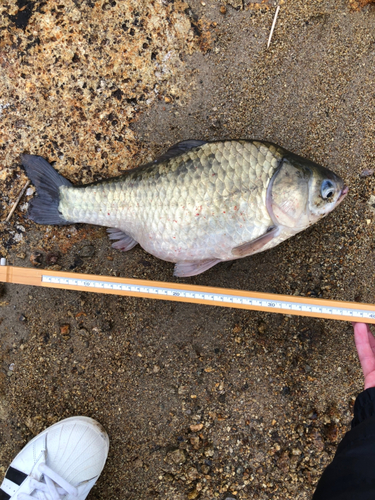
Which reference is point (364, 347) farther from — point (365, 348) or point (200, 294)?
point (200, 294)

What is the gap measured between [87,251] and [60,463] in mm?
1516

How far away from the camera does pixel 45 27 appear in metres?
2.24

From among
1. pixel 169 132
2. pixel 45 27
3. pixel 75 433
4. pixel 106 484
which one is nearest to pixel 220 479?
pixel 106 484

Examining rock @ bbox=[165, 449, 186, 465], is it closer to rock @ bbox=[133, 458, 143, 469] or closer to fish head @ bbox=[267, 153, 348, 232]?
rock @ bbox=[133, 458, 143, 469]

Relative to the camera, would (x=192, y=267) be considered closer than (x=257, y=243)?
No

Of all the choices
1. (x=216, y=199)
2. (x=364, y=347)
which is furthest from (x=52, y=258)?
(x=364, y=347)

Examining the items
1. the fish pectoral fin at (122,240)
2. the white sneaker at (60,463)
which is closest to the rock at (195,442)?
the white sneaker at (60,463)

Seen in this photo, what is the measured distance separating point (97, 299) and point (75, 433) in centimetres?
95

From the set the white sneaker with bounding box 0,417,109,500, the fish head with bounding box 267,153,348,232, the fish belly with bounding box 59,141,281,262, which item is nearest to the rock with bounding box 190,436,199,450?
the white sneaker with bounding box 0,417,109,500

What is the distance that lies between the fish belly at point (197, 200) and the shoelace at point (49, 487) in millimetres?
1690

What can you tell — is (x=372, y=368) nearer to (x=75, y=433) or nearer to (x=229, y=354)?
(x=229, y=354)

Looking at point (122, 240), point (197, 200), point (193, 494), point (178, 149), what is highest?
point (178, 149)

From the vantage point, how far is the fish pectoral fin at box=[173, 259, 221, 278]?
81.7 inches

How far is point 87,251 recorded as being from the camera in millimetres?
2328
